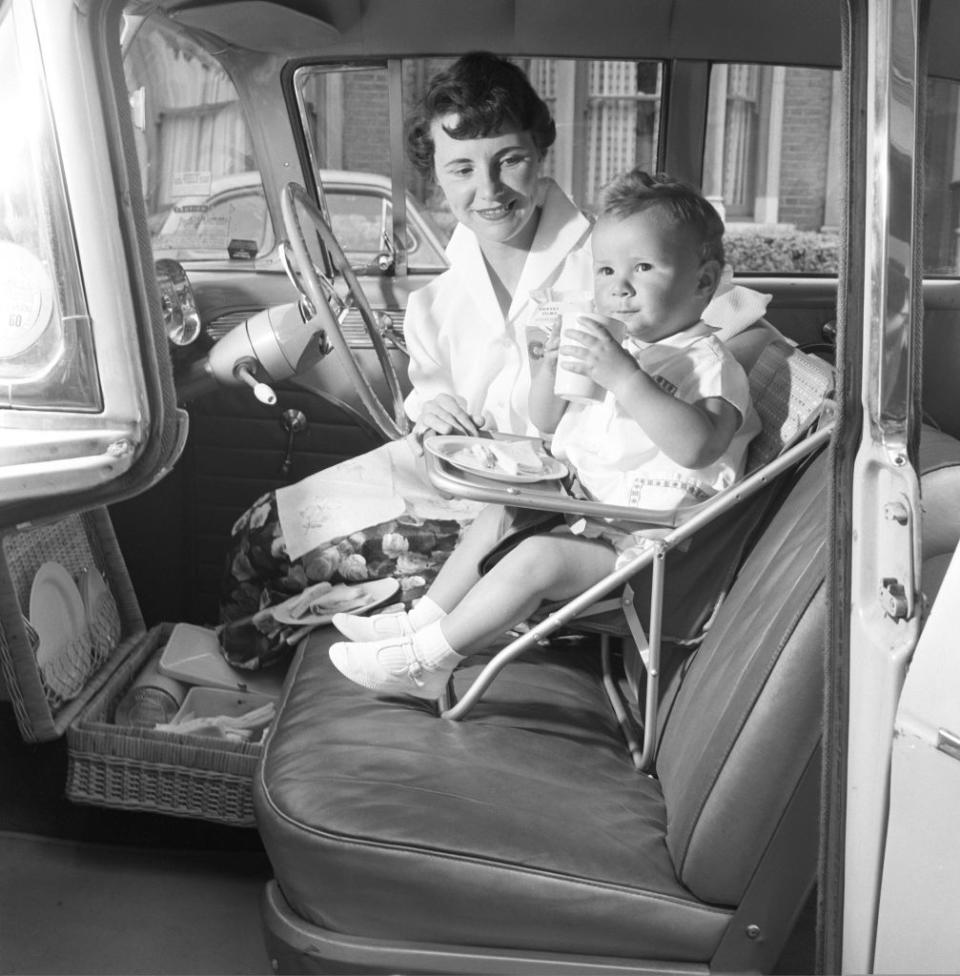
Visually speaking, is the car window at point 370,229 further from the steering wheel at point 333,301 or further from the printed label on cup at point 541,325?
the printed label on cup at point 541,325

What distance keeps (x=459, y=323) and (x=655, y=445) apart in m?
0.73

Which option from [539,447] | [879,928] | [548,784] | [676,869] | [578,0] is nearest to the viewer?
[879,928]

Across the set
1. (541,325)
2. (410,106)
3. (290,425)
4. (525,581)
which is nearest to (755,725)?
Result: (525,581)

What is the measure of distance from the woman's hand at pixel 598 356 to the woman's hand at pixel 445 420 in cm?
45

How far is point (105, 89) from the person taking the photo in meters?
1.52

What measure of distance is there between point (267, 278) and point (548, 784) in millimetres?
1974

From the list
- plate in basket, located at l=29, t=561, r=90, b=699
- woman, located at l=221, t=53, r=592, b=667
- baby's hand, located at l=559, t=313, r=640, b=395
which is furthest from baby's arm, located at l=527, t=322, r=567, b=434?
plate in basket, located at l=29, t=561, r=90, b=699

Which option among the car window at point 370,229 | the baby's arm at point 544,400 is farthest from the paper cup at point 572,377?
the car window at point 370,229

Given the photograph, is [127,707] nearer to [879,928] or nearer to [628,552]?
[628,552]

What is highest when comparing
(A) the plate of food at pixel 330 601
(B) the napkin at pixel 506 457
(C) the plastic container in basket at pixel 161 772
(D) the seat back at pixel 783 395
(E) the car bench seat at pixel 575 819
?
(D) the seat back at pixel 783 395

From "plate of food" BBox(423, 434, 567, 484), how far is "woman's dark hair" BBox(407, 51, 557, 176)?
71 cm

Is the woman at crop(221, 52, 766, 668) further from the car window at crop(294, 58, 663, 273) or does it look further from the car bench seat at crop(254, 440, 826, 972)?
the car bench seat at crop(254, 440, 826, 972)

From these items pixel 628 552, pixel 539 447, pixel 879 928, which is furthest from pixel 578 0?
pixel 879 928

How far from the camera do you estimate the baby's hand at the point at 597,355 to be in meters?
1.96
